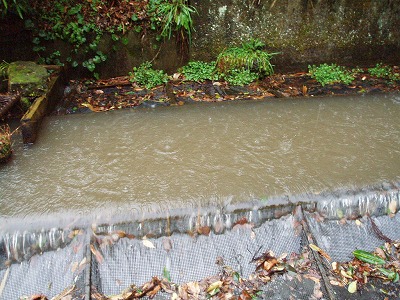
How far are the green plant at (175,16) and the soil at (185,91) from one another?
2.76ft

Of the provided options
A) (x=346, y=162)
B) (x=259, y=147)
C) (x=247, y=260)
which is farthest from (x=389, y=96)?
(x=247, y=260)

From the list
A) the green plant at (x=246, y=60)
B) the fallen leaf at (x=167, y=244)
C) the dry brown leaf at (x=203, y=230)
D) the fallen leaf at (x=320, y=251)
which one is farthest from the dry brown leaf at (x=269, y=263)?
the green plant at (x=246, y=60)

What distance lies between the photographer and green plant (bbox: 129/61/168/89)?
6.14m

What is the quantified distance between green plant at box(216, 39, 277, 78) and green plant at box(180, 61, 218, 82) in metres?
0.15

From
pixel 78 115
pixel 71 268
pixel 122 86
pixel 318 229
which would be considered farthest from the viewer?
pixel 122 86

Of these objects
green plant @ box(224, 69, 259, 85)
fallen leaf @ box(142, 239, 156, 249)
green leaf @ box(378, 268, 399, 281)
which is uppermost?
green plant @ box(224, 69, 259, 85)

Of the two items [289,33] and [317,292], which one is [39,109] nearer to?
[317,292]

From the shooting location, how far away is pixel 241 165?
153 inches

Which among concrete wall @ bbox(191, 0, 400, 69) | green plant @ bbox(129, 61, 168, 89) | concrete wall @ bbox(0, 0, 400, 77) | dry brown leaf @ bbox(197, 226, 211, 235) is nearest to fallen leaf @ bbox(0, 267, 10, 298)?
dry brown leaf @ bbox(197, 226, 211, 235)

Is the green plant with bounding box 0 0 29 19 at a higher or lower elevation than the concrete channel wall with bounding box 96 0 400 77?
higher

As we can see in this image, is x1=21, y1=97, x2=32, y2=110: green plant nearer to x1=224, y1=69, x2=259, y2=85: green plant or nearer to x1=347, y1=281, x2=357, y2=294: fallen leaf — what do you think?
x1=224, y1=69, x2=259, y2=85: green plant

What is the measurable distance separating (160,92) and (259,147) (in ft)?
7.75

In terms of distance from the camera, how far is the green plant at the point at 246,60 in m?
6.28

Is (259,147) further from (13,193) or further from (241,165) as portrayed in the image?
(13,193)
